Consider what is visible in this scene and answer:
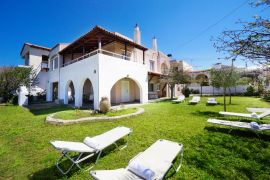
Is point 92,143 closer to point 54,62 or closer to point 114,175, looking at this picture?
point 114,175

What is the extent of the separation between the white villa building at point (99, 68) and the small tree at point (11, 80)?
3377 mm

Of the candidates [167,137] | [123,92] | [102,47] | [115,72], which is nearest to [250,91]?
[123,92]

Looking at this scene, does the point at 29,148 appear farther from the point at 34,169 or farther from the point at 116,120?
the point at 116,120

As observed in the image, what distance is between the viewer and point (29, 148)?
5984 millimetres

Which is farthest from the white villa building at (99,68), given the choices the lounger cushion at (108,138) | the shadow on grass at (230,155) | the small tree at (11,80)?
the shadow on grass at (230,155)

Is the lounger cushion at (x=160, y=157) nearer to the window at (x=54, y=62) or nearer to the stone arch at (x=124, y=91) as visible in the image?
the stone arch at (x=124, y=91)

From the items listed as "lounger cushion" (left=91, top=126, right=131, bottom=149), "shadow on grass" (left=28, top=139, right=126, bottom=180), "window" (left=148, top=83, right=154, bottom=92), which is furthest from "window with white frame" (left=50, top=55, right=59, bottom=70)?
"shadow on grass" (left=28, top=139, right=126, bottom=180)

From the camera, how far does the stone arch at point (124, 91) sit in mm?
18578

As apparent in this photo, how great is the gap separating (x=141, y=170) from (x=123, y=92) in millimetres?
16539

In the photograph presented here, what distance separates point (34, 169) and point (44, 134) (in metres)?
3.43

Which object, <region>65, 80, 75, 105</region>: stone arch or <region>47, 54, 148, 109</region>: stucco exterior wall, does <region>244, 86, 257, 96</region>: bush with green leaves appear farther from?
<region>65, 80, 75, 105</region>: stone arch

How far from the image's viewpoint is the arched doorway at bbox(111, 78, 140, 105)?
18625mm

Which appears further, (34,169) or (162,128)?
(162,128)

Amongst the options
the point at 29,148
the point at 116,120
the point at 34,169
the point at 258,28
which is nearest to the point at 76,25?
the point at 116,120
